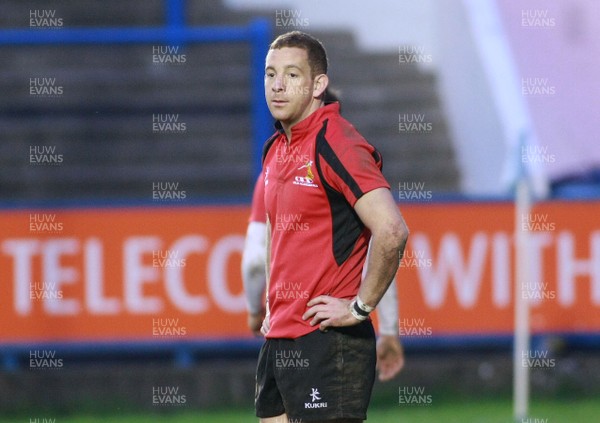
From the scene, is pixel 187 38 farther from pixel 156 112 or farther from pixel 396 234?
pixel 396 234

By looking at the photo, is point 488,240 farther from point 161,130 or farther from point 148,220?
point 161,130

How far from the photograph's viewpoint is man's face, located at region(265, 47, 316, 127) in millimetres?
4555

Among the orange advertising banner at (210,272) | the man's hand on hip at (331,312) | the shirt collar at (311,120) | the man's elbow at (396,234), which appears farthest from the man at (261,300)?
the orange advertising banner at (210,272)

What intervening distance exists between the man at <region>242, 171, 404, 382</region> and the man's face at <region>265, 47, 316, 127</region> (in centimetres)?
97

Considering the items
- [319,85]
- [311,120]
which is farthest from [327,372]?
[319,85]

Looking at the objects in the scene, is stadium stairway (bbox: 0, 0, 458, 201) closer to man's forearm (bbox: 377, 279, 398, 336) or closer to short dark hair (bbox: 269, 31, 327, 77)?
Answer: man's forearm (bbox: 377, 279, 398, 336)

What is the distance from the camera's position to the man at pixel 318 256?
4.50 meters

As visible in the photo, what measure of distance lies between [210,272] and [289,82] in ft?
16.4

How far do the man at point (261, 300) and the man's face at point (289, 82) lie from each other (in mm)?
973

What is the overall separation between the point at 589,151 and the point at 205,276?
5154 mm

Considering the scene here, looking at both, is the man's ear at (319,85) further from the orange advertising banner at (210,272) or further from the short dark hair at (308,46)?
the orange advertising banner at (210,272)

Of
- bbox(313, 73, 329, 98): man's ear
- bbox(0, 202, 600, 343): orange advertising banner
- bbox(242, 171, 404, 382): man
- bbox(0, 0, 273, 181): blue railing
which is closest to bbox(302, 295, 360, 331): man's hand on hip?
bbox(313, 73, 329, 98): man's ear

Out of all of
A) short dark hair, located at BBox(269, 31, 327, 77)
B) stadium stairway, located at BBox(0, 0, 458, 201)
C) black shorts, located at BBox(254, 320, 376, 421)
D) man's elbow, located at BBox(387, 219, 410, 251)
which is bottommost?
black shorts, located at BBox(254, 320, 376, 421)

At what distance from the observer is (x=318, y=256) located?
4551 mm
